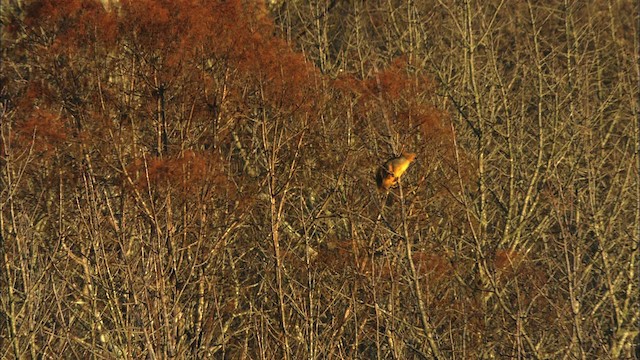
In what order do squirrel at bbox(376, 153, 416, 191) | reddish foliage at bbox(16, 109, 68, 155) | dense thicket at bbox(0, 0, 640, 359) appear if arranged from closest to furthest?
1. squirrel at bbox(376, 153, 416, 191)
2. dense thicket at bbox(0, 0, 640, 359)
3. reddish foliage at bbox(16, 109, 68, 155)

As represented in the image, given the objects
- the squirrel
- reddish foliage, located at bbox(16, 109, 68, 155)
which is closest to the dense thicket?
reddish foliage, located at bbox(16, 109, 68, 155)

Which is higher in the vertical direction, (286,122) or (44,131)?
(286,122)

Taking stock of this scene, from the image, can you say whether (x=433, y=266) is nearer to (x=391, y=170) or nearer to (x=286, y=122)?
(x=286, y=122)

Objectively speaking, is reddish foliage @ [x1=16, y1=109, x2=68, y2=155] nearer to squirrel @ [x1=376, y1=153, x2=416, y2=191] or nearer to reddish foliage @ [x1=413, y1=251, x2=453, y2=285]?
reddish foliage @ [x1=413, y1=251, x2=453, y2=285]

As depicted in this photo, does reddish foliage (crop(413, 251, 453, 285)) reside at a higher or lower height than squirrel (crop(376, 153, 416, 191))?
lower

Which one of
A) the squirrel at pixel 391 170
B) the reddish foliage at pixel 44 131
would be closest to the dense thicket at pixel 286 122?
the reddish foliage at pixel 44 131

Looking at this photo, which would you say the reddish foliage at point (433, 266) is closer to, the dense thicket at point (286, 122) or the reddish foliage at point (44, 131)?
the dense thicket at point (286, 122)

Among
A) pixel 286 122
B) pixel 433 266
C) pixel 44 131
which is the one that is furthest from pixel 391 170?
pixel 44 131

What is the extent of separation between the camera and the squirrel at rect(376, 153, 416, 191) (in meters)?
9.35

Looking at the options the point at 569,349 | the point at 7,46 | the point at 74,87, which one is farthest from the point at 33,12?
the point at 569,349

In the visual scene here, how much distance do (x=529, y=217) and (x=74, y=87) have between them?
8.28 metres

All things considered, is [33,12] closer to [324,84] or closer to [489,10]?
[324,84]

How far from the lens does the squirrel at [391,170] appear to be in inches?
368

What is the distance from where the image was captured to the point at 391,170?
373 inches
